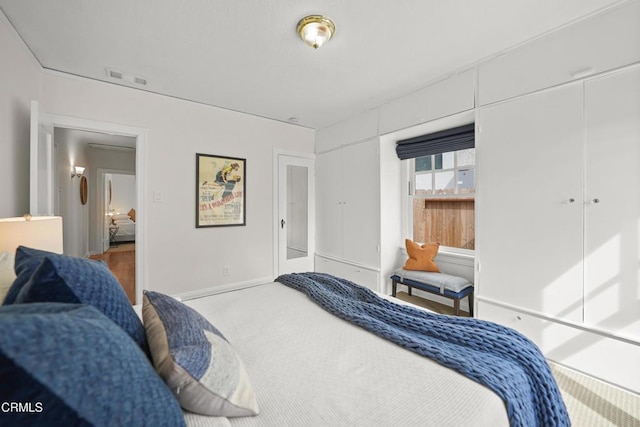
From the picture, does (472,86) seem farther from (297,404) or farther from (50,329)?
(50,329)

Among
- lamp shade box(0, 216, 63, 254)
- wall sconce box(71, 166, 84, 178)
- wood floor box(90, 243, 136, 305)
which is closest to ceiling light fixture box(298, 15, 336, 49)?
lamp shade box(0, 216, 63, 254)

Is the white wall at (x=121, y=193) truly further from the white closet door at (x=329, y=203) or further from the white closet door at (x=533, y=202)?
the white closet door at (x=533, y=202)

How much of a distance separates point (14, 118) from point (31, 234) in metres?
1.23

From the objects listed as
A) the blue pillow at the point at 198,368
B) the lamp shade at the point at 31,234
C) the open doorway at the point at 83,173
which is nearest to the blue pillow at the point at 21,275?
the blue pillow at the point at 198,368

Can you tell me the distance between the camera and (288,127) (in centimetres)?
436

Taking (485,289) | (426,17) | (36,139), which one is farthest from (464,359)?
(36,139)

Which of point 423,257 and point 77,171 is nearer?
point 423,257

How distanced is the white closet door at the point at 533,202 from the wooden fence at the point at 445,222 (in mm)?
587

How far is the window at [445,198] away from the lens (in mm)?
3174

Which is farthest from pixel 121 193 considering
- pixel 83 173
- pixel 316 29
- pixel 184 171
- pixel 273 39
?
pixel 316 29

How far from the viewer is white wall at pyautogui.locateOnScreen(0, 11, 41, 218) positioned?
1941 mm

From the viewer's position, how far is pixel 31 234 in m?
1.58

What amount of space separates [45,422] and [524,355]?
1.45 meters

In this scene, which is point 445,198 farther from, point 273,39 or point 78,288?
point 78,288
